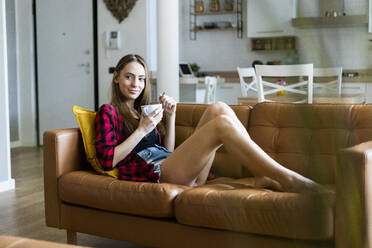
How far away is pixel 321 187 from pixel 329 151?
20 mm

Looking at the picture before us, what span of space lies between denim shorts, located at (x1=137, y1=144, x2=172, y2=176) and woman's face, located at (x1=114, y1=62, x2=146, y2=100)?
293 millimetres

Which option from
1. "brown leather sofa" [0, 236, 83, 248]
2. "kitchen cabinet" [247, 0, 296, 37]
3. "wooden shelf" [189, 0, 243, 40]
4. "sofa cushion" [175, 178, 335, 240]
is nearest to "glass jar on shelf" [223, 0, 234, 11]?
"wooden shelf" [189, 0, 243, 40]

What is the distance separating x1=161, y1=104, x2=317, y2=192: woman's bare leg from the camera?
1.77 meters

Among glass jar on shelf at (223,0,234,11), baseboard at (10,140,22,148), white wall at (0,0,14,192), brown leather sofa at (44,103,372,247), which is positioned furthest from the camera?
glass jar on shelf at (223,0,234,11)

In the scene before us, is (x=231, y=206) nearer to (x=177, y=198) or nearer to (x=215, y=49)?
(x=177, y=198)

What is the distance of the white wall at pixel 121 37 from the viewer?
6020mm

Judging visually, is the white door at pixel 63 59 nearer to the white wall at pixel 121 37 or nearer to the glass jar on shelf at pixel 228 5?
the white wall at pixel 121 37

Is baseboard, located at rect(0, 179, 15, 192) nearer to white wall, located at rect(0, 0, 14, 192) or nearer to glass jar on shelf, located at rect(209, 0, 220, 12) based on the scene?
white wall, located at rect(0, 0, 14, 192)

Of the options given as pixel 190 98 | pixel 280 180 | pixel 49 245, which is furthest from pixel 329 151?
pixel 190 98

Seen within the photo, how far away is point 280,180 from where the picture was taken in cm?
173

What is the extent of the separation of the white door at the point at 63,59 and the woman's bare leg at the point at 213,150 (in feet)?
13.8

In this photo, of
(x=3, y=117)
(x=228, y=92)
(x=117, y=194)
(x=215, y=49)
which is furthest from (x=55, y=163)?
Result: (x=215, y=49)

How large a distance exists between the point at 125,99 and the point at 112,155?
392 millimetres

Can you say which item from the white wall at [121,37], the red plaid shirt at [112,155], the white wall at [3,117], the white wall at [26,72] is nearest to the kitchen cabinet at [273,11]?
the red plaid shirt at [112,155]
